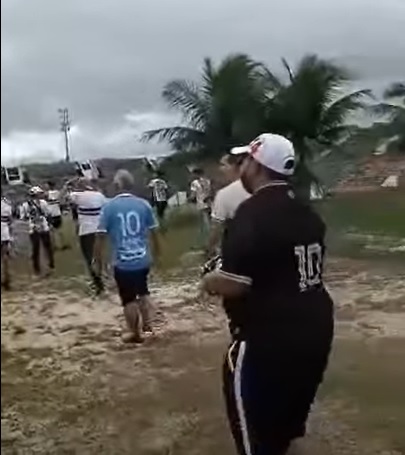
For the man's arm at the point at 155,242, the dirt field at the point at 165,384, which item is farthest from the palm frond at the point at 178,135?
the dirt field at the point at 165,384

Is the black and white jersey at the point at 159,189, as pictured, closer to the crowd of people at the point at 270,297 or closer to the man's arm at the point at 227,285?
the crowd of people at the point at 270,297

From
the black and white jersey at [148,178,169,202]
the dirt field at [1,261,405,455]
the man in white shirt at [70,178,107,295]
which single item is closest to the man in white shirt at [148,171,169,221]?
the black and white jersey at [148,178,169,202]

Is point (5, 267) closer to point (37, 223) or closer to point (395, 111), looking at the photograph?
point (37, 223)

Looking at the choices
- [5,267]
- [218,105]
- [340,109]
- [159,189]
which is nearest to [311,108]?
[340,109]

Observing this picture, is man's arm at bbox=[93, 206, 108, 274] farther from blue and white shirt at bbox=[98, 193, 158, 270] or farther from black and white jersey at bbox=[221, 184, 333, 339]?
black and white jersey at bbox=[221, 184, 333, 339]

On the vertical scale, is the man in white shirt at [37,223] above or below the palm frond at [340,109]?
below

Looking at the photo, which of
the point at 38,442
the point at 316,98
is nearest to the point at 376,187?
the point at 316,98

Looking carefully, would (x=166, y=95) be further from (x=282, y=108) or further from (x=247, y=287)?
(x=247, y=287)
